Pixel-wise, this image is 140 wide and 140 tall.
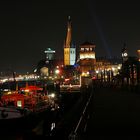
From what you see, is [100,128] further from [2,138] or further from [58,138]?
[2,138]

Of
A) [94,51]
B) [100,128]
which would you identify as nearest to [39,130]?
[100,128]

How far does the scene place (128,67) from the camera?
220ft

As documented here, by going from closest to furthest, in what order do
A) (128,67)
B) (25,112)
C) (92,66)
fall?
(25,112), (128,67), (92,66)

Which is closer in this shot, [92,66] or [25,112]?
[25,112]

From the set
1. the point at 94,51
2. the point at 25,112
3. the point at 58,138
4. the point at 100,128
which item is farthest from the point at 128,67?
the point at 94,51

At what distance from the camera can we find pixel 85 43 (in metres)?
199

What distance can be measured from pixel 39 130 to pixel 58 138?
2398mm

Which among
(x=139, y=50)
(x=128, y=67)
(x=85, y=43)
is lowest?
(x=128, y=67)

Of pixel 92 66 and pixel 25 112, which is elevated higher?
pixel 92 66

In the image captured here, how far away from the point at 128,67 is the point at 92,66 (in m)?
113

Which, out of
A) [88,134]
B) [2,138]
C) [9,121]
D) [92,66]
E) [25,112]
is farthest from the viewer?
[92,66]

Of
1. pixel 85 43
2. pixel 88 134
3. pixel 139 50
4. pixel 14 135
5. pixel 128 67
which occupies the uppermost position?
pixel 85 43

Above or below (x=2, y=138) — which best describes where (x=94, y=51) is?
above

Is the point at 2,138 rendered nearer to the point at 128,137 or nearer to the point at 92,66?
the point at 128,137
